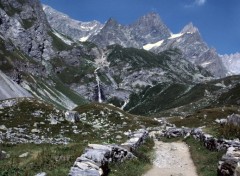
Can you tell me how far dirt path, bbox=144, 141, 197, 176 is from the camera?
29031 millimetres

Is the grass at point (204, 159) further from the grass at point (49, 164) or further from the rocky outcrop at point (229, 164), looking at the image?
the grass at point (49, 164)

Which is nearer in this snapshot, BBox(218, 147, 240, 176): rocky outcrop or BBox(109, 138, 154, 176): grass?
BBox(218, 147, 240, 176): rocky outcrop

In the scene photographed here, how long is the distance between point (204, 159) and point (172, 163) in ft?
9.15

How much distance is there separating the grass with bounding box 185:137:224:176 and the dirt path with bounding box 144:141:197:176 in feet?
1.66

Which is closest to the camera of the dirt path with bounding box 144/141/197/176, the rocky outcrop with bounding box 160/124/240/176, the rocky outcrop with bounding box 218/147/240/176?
the rocky outcrop with bounding box 218/147/240/176

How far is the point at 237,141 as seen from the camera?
104 ft

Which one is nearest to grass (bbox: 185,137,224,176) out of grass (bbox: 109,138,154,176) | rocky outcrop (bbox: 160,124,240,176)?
rocky outcrop (bbox: 160,124,240,176)

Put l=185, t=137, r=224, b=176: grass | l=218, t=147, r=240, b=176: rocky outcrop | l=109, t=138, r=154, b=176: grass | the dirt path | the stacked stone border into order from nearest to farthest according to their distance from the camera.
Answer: the stacked stone border < l=218, t=147, r=240, b=176: rocky outcrop < l=109, t=138, r=154, b=176: grass < l=185, t=137, r=224, b=176: grass < the dirt path

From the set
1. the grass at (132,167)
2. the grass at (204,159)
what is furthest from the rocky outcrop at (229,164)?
the grass at (132,167)

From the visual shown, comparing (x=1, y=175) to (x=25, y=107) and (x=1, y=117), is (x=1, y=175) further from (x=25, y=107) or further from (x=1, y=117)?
(x=25, y=107)

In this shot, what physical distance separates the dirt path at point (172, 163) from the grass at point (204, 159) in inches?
19.9

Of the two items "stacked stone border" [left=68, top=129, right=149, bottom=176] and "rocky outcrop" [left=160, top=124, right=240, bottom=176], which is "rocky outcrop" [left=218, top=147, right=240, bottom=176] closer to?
"rocky outcrop" [left=160, top=124, right=240, bottom=176]

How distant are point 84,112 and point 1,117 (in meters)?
24.9

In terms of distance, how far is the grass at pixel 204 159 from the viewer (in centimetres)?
2858
